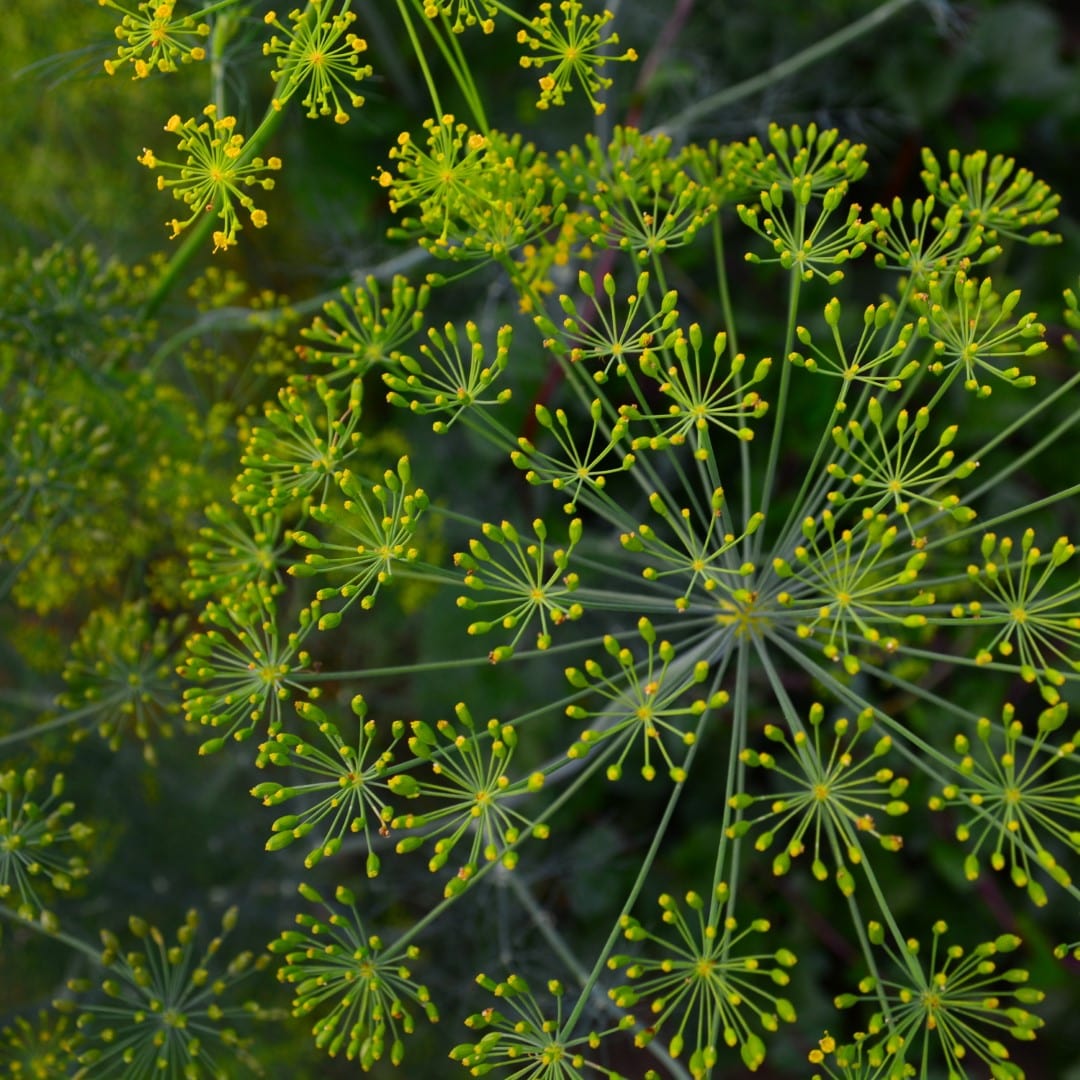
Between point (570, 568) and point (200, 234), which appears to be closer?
point (200, 234)

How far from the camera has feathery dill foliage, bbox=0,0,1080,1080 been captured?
1.69m

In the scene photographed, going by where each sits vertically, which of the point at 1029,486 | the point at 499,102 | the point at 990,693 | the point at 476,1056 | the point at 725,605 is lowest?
the point at 990,693

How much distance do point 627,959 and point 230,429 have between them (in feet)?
7.07

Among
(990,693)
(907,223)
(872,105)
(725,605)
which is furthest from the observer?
(872,105)

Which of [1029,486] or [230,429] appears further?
[1029,486]

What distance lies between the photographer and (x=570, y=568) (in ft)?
10.2

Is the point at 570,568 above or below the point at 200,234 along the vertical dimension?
below

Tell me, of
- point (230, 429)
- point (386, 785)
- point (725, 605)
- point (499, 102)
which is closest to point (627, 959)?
point (386, 785)

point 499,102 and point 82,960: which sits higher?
point 499,102

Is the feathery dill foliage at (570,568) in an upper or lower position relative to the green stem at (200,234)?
lower

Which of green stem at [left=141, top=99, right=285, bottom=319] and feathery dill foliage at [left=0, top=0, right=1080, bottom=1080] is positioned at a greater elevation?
green stem at [left=141, top=99, right=285, bottom=319]

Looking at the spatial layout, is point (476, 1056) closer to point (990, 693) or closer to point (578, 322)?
point (578, 322)

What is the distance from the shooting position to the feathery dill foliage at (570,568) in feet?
5.54

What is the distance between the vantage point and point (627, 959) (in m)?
1.66
